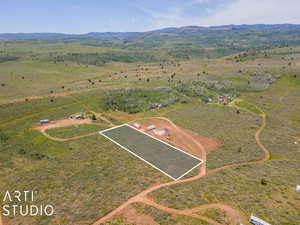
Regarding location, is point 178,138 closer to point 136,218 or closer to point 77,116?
point 136,218

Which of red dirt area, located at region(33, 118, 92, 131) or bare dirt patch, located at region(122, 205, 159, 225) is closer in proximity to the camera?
bare dirt patch, located at region(122, 205, 159, 225)

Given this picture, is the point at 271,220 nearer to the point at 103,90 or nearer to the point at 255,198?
the point at 255,198

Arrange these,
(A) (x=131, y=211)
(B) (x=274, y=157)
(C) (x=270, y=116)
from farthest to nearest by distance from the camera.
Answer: (C) (x=270, y=116)
(B) (x=274, y=157)
(A) (x=131, y=211)

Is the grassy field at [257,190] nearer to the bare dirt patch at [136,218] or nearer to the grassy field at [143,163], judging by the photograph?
the grassy field at [143,163]

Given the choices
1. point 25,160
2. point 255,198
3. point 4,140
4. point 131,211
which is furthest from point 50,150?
→ point 255,198

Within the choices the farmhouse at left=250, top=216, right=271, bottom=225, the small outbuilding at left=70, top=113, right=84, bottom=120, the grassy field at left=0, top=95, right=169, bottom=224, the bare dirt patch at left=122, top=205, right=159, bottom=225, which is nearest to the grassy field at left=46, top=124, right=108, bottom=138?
the grassy field at left=0, top=95, right=169, bottom=224

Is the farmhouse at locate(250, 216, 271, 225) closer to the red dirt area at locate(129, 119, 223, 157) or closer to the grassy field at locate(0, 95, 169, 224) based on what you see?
the grassy field at locate(0, 95, 169, 224)

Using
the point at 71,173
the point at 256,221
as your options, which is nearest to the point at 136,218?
the point at 256,221

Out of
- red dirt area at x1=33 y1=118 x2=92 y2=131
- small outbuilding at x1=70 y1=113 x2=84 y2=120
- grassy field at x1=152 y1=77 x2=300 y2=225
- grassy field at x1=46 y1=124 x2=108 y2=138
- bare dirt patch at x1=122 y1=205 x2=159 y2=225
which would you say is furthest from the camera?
small outbuilding at x1=70 y1=113 x2=84 y2=120
